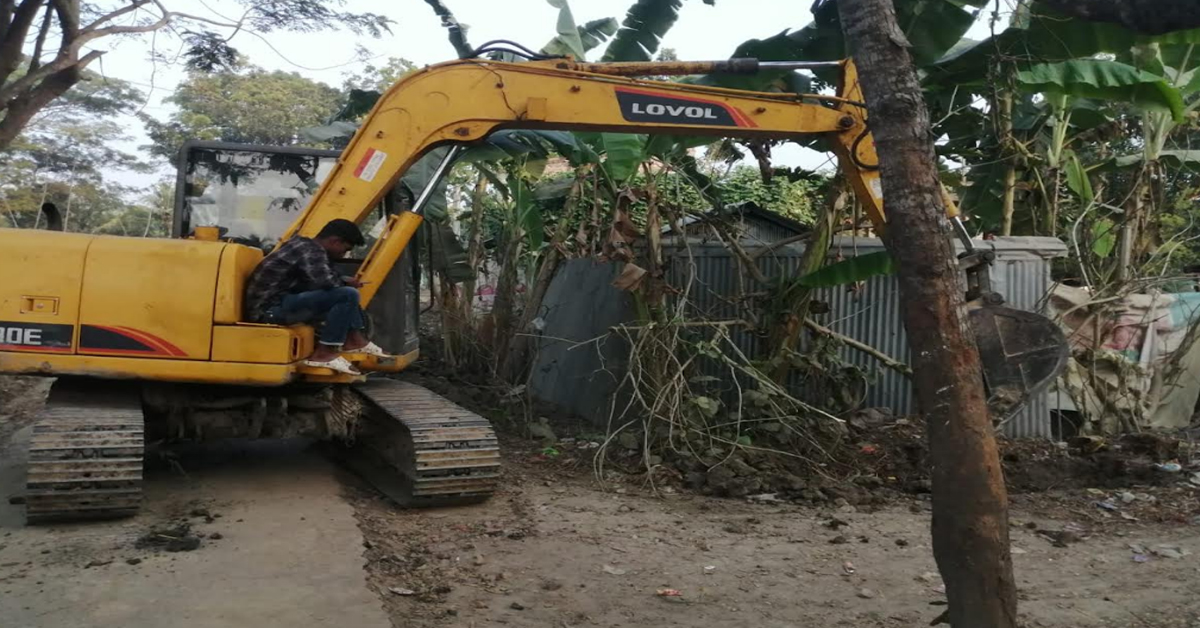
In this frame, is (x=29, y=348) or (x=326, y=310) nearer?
(x=29, y=348)

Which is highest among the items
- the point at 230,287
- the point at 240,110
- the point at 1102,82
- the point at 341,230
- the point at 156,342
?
the point at 240,110

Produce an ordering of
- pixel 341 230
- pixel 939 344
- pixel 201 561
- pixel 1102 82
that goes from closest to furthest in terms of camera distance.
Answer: pixel 939 344
pixel 201 561
pixel 341 230
pixel 1102 82

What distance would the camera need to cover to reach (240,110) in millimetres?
29516

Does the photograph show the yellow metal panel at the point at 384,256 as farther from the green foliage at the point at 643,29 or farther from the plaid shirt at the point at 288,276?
the green foliage at the point at 643,29

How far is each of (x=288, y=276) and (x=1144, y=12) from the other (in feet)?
15.9

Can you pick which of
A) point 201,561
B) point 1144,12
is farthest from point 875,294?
point 201,561

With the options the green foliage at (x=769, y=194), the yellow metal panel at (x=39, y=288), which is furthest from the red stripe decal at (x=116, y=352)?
the green foliage at (x=769, y=194)

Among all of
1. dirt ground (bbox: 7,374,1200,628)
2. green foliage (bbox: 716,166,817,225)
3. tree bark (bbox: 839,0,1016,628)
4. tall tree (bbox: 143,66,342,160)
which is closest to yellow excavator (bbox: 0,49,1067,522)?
dirt ground (bbox: 7,374,1200,628)

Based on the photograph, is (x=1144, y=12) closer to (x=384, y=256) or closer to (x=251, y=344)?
(x=384, y=256)

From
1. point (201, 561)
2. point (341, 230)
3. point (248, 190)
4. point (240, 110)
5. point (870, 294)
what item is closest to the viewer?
point (201, 561)

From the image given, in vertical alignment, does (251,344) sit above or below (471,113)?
below

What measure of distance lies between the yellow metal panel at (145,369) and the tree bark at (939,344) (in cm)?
420

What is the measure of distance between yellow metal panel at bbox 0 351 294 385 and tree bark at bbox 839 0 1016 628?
4.20 metres

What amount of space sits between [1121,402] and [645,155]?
473 centimetres
